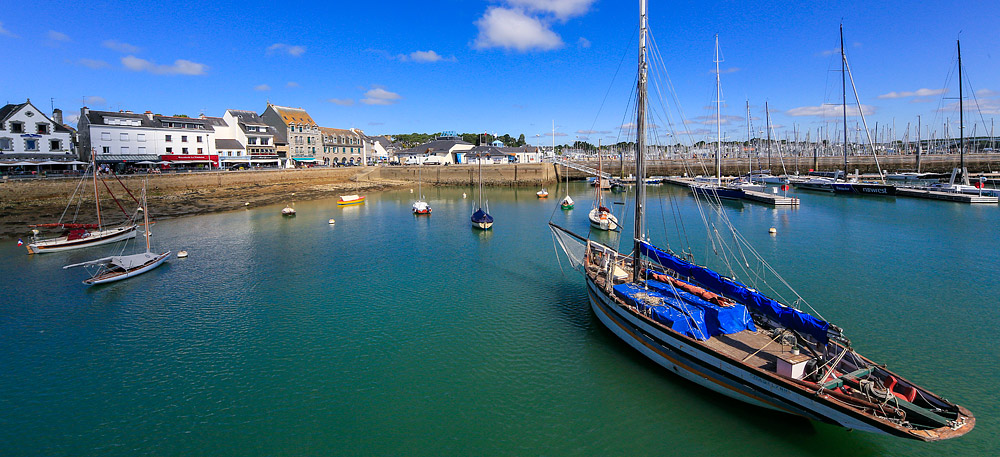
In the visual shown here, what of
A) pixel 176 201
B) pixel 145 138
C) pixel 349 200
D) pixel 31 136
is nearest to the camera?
pixel 176 201

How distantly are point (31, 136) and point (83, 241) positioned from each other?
155 ft

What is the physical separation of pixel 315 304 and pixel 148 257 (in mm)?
15625

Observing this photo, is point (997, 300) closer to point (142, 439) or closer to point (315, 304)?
point (315, 304)

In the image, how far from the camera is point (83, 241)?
37031 millimetres

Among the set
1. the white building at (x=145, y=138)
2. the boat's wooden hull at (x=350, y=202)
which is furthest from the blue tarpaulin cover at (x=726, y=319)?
the white building at (x=145, y=138)

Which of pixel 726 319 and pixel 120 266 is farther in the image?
pixel 120 266

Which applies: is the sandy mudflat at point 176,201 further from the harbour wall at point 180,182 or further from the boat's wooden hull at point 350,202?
the boat's wooden hull at point 350,202

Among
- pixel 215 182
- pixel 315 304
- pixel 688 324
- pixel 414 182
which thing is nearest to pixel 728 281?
pixel 688 324

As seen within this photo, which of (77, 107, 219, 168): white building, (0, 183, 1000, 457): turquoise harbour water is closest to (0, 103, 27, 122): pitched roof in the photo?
(77, 107, 219, 168): white building

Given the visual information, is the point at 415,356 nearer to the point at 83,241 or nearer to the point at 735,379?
the point at 735,379

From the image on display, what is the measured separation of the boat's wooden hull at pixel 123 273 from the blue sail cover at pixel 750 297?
3123 cm

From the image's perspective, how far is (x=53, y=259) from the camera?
3425 cm

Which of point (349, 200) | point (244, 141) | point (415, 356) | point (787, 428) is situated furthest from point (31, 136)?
point (787, 428)

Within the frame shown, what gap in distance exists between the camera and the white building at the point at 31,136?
64562 millimetres
